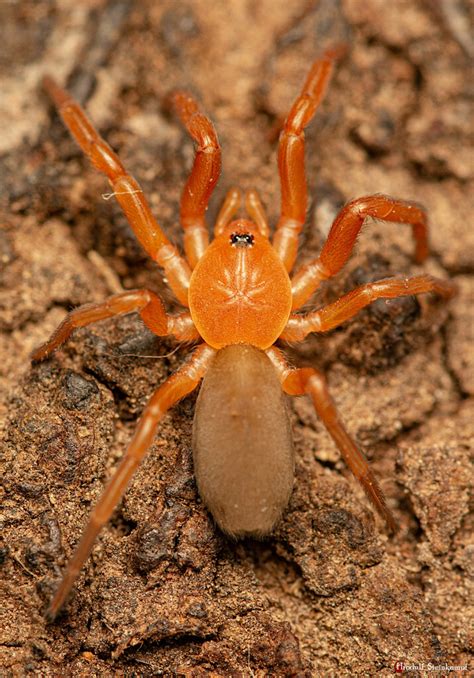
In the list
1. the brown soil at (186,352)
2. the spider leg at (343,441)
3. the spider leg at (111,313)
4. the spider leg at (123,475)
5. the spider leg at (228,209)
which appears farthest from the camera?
the spider leg at (228,209)

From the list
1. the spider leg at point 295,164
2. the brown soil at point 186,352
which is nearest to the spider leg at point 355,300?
the brown soil at point 186,352

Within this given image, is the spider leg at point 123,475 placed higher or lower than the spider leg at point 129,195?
lower

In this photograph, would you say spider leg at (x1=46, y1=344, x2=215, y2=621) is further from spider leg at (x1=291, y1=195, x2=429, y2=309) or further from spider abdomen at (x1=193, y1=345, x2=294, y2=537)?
spider leg at (x1=291, y1=195, x2=429, y2=309)

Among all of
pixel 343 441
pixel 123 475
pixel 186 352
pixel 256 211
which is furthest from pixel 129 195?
pixel 343 441

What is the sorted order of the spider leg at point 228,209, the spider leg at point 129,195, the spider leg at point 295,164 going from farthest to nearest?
the spider leg at point 228,209 → the spider leg at point 295,164 → the spider leg at point 129,195

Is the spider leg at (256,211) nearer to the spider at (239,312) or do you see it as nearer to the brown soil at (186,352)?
the spider at (239,312)

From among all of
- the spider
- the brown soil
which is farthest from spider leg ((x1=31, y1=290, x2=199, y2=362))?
the brown soil
